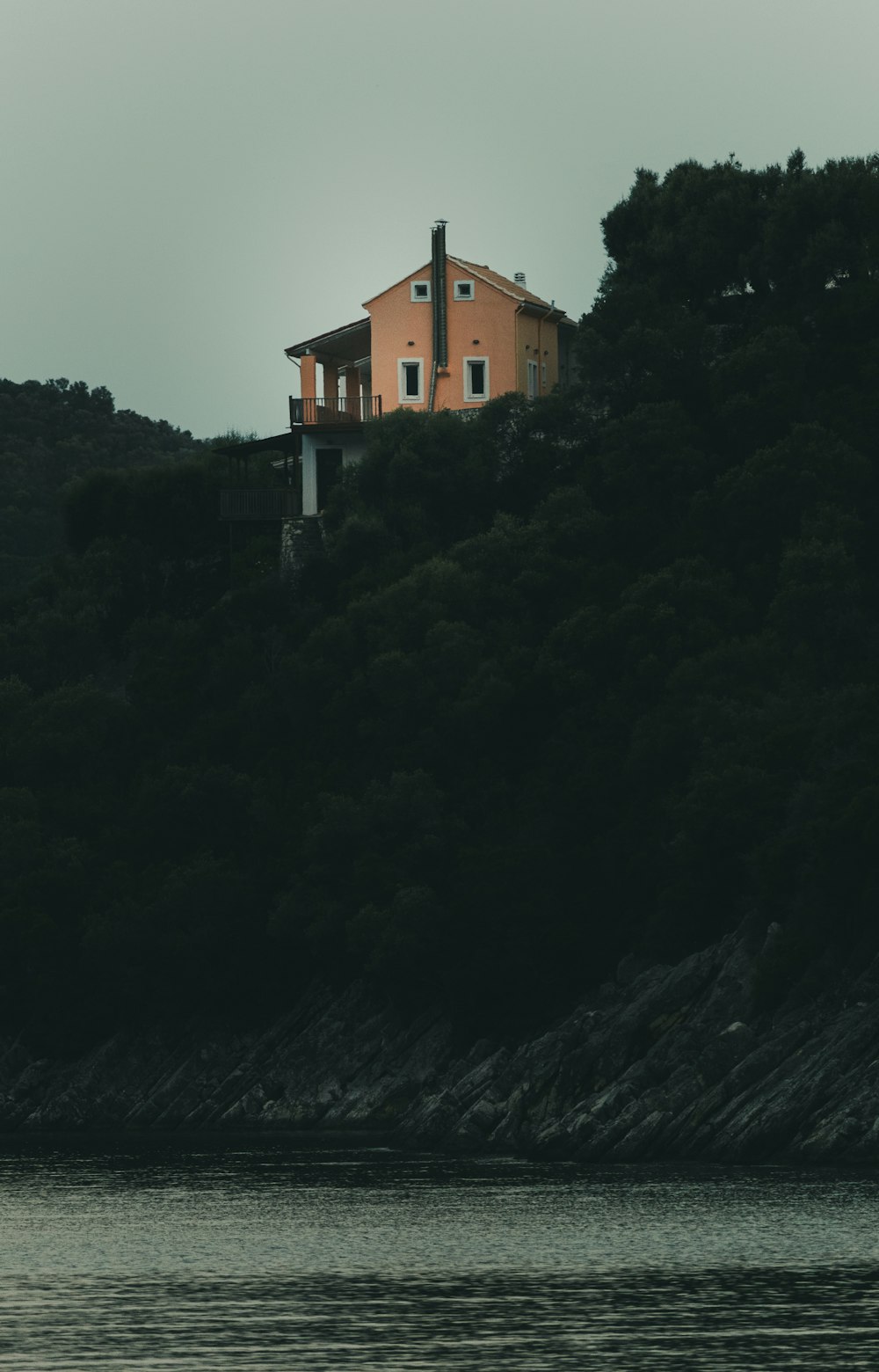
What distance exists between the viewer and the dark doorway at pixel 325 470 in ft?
332

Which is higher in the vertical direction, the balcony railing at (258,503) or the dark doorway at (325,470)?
the dark doorway at (325,470)

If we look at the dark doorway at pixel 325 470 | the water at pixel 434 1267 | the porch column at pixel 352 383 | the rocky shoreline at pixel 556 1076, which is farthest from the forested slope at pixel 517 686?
the water at pixel 434 1267

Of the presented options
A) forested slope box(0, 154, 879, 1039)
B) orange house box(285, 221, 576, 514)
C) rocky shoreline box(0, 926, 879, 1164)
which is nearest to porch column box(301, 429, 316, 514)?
orange house box(285, 221, 576, 514)

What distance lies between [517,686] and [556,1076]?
2125cm

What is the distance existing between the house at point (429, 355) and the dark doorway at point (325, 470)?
0.04 metres

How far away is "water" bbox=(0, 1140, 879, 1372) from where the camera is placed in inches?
1490

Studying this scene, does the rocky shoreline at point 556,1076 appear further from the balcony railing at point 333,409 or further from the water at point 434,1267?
the balcony railing at point 333,409

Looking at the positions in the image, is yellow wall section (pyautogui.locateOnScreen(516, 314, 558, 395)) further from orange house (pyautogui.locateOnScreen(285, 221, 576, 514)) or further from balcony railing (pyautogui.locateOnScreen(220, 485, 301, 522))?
balcony railing (pyautogui.locateOnScreen(220, 485, 301, 522))

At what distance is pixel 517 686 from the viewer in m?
86.8

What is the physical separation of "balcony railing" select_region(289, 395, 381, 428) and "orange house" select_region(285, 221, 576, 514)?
54mm

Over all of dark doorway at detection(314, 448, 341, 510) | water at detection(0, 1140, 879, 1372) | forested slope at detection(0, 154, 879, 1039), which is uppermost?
dark doorway at detection(314, 448, 341, 510)

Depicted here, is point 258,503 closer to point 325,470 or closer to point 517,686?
point 325,470

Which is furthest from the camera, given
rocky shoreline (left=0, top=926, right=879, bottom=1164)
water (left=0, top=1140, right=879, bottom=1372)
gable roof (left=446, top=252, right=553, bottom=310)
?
→ gable roof (left=446, top=252, right=553, bottom=310)

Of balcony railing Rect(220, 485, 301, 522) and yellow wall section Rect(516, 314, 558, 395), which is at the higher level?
yellow wall section Rect(516, 314, 558, 395)
